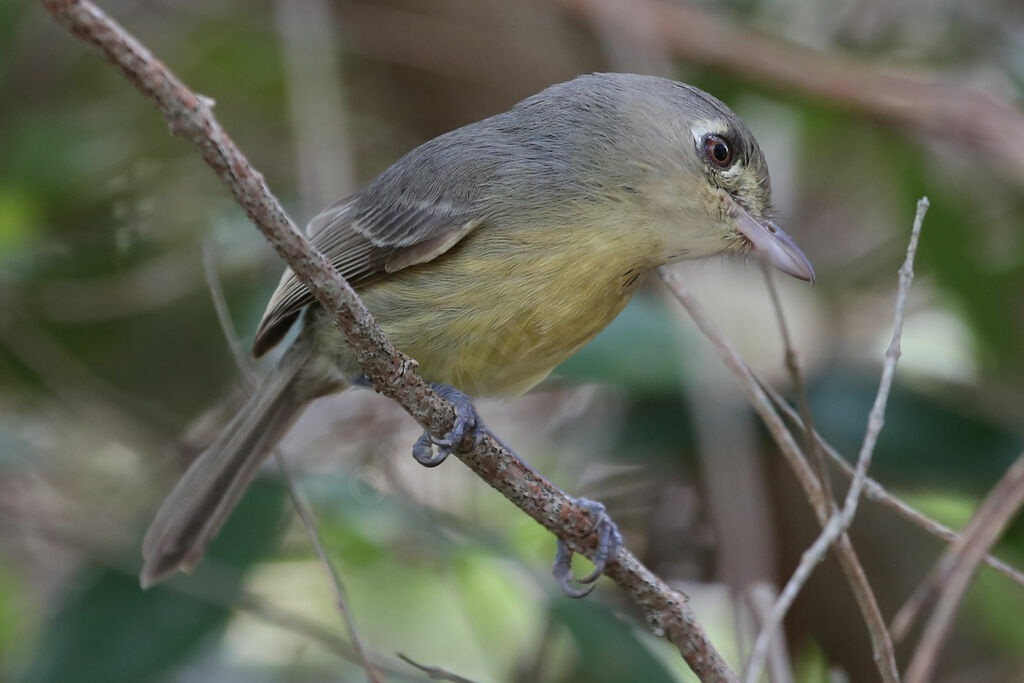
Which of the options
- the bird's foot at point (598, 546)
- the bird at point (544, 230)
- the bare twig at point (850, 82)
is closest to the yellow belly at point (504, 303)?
the bird at point (544, 230)

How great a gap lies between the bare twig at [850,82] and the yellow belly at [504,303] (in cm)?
203

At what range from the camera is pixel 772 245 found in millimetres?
2439

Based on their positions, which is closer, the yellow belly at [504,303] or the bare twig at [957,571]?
the bare twig at [957,571]

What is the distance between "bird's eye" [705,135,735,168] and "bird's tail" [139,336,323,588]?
1.14 m

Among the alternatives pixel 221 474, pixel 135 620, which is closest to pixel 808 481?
pixel 221 474

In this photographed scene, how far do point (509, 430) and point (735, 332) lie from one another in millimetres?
937

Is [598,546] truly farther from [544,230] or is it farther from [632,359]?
[632,359]

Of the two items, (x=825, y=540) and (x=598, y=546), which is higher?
(x=825, y=540)

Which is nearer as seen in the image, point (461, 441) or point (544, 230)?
point (461, 441)

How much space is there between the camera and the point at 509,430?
4570 mm

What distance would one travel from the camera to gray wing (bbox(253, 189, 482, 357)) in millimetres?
2633

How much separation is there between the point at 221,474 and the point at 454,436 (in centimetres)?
110

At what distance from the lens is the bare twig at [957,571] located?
2.34 metres

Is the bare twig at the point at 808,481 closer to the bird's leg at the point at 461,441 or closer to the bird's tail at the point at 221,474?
the bird's leg at the point at 461,441
